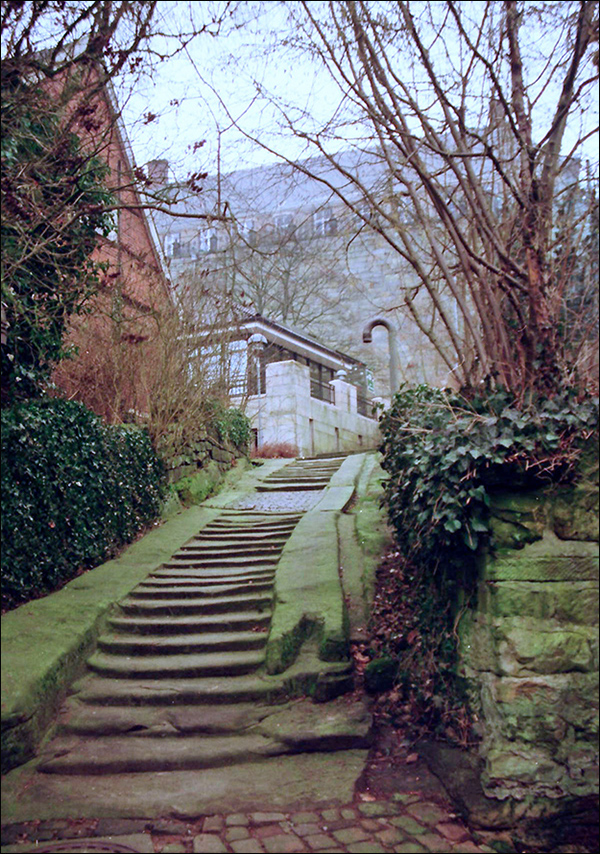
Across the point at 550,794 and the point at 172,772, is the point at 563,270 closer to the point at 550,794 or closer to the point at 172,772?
the point at 550,794

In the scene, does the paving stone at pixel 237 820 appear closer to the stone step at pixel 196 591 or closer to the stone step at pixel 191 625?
the stone step at pixel 191 625

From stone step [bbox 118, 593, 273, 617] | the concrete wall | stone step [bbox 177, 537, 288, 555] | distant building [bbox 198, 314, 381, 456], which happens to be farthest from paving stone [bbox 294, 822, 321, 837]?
the concrete wall

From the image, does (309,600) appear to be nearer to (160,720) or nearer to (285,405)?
(160,720)

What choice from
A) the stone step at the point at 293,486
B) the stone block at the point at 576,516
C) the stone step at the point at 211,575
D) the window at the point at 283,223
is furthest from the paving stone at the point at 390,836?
the stone step at the point at 293,486

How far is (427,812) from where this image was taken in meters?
3.83

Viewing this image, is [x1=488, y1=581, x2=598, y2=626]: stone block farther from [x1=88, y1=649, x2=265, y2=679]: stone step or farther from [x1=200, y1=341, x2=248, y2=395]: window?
[x1=200, y1=341, x2=248, y2=395]: window

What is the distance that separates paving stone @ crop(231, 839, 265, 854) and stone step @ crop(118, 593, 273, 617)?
2.77m

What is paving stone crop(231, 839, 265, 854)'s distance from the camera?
11.3 ft

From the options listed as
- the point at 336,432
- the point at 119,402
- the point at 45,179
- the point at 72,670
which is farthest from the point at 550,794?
the point at 336,432

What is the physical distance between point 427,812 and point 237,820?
41.2 inches

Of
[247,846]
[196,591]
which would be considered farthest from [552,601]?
[196,591]

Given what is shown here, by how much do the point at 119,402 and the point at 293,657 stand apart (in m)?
4.77

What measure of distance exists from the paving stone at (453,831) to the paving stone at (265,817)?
847 mm

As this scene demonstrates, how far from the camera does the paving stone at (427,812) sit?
12.3 feet
